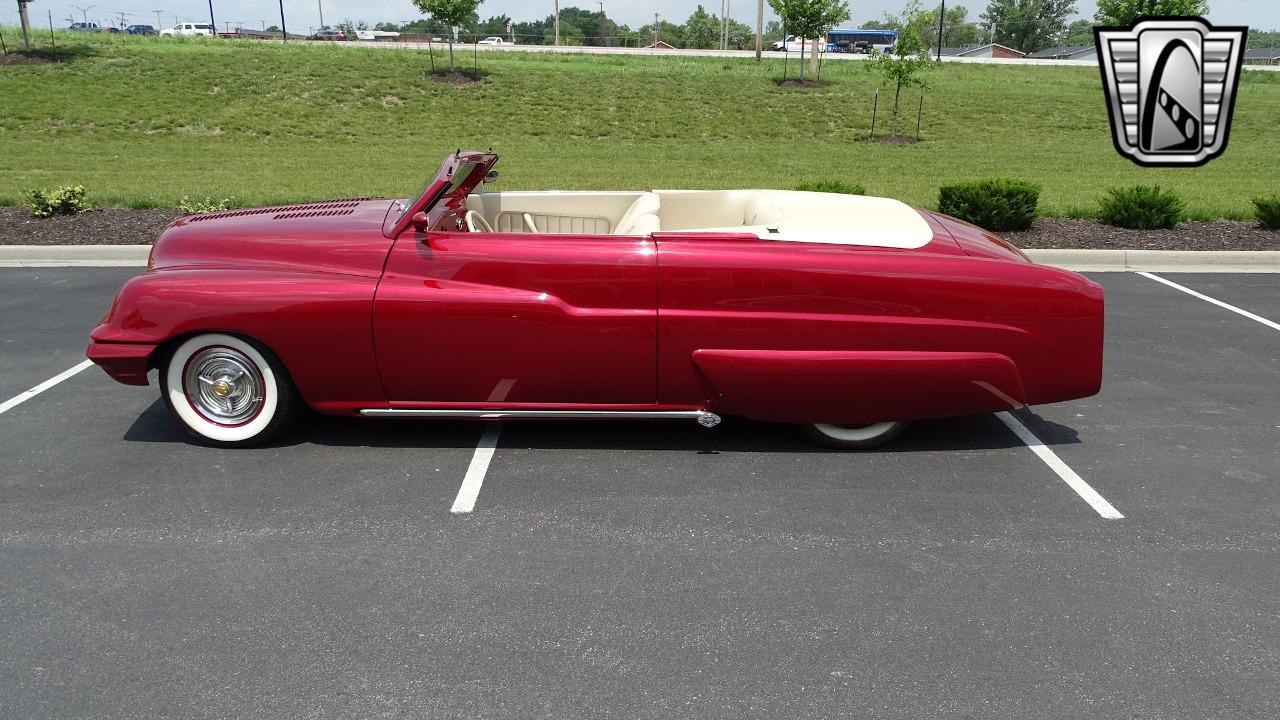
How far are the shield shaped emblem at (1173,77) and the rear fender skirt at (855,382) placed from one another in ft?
24.1

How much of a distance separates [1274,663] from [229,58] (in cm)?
3180

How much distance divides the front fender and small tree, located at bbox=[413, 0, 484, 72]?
26891 mm

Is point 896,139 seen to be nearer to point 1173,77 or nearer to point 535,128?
point 535,128

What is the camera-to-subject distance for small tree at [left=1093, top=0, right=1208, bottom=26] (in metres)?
21.0

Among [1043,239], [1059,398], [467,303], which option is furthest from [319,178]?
[1059,398]

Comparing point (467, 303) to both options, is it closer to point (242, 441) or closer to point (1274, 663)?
point (242, 441)

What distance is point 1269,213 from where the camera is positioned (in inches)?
396

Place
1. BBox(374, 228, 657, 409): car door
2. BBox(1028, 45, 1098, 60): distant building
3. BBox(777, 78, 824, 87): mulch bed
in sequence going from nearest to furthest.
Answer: BBox(374, 228, 657, 409): car door, BBox(777, 78, 824, 87): mulch bed, BBox(1028, 45, 1098, 60): distant building

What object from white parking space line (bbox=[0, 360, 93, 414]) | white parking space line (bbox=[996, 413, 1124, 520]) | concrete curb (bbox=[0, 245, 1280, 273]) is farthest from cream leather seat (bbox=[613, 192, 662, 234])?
concrete curb (bbox=[0, 245, 1280, 273])

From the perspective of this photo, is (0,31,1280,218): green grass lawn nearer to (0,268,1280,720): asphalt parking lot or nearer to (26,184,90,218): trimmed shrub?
(26,184,90,218): trimmed shrub

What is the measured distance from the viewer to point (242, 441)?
14.7 feet

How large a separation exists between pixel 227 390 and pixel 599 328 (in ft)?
5.83

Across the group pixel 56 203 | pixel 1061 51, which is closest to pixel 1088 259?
pixel 56 203

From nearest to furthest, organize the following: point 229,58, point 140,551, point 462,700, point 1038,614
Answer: point 462,700 < point 1038,614 < point 140,551 < point 229,58
